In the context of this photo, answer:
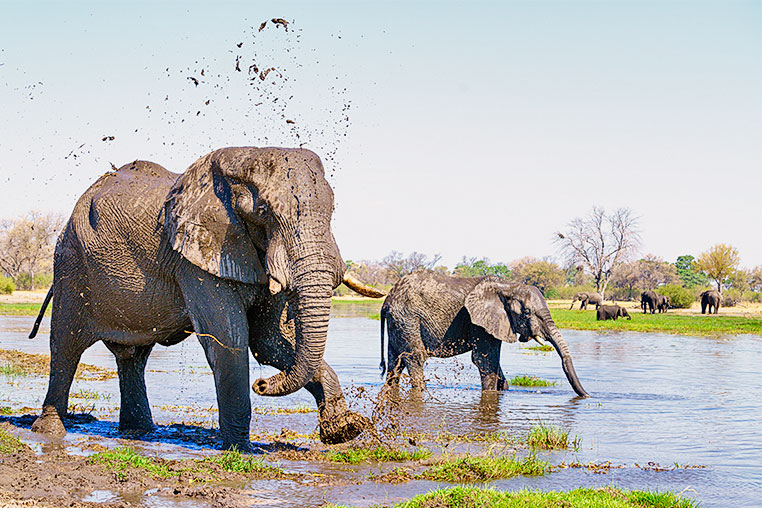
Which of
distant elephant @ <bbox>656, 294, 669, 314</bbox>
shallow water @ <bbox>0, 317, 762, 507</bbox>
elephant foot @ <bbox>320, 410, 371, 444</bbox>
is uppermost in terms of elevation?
distant elephant @ <bbox>656, 294, 669, 314</bbox>

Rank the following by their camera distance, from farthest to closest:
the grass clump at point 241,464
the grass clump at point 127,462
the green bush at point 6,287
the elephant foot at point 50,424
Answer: the green bush at point 6,287
the elephant foot at point 50,424
the grass clump at point 241,464
the grass clump at point 127,462

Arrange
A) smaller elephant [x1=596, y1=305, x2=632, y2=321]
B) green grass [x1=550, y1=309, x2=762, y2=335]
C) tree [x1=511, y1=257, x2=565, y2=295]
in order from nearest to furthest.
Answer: green grass [x1=550, y1=309, x2=762, y2=335]
smaller elephant [x1=596, y1=305, x2=632, y2=321]
tree [x1=511, y1=257, x2=565, y2=295]

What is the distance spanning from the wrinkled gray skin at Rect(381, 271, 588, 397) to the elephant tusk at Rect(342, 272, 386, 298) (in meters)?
7.10

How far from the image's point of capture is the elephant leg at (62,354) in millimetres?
9281

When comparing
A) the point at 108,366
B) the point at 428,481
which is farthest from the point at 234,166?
the point at 108,366

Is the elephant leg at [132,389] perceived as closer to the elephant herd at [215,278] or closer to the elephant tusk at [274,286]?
the elephant herd at [215,278]

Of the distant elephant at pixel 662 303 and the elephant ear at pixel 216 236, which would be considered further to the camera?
the distant elephant at pixel 662 303

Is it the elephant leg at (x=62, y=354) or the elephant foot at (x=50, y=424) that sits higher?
the elephant leg at (x=62, y=354)

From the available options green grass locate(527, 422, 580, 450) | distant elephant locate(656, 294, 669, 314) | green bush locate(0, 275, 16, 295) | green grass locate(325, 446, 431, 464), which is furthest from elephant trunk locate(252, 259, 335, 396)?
distant elephant locate(656, 294, 669, 314)

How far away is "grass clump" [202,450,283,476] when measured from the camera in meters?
7.26

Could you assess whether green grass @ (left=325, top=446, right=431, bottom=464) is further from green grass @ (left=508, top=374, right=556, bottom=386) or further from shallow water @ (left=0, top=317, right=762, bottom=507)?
green grass @ (left=508, top=374, right=556, bottom=386)

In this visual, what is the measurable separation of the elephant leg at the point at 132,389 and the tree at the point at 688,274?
375 feet

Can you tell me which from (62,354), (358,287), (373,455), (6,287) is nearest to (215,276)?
(358,287)

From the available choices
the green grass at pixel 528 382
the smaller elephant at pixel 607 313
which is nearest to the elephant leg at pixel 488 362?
the green grass at pixel 528 382
